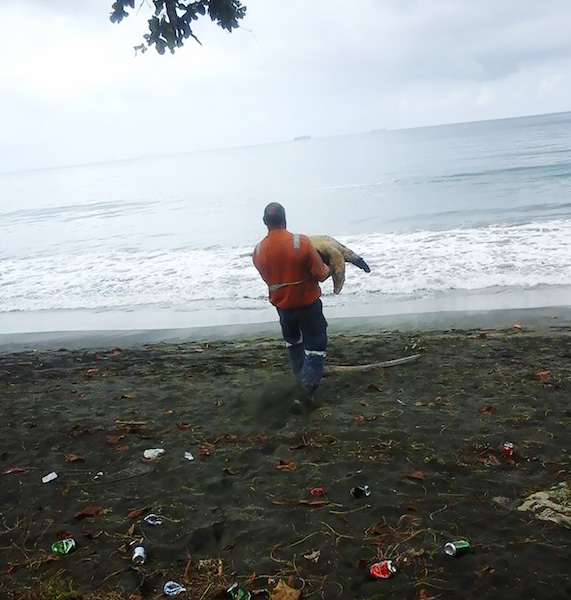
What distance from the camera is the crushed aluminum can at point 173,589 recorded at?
3.09 m

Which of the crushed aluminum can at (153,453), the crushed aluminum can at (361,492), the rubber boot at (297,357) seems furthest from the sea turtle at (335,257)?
the crushed aluminum can at (153,453)

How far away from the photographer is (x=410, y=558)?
320cm

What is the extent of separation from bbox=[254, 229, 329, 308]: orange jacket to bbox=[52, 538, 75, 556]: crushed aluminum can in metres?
2.83

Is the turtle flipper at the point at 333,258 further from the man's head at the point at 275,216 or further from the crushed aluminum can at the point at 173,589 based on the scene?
the crushed aluminum can at the point at 173,589

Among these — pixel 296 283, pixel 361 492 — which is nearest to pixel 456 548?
pixel 361 492

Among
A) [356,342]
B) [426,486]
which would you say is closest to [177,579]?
[426,486]

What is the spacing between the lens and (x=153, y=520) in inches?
151

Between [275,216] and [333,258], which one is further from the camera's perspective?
[333,258]

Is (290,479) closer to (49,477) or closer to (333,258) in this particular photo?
(49,477)

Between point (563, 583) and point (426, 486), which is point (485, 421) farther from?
point (563, 583)

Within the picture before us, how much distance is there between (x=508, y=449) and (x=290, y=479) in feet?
5.85

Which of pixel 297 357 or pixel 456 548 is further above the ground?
pixel 297 357

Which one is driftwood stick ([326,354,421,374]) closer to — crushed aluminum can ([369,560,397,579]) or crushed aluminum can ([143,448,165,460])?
crushed aluminum can ([143,448,165,460])

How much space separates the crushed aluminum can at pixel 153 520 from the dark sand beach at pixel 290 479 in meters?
0.06
